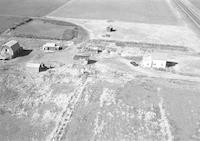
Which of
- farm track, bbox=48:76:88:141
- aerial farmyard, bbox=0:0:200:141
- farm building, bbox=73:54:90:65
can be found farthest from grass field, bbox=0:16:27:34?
farm track, bbox=48:76:88:141

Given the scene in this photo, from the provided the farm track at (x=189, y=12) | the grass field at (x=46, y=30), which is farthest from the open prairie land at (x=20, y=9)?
the farm track at (x=189, y=12)

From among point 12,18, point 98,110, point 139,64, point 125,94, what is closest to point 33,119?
point 98,110

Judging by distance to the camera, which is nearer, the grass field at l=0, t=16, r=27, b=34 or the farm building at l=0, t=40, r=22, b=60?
the farm building at l=0, t=40, r=22, b=60

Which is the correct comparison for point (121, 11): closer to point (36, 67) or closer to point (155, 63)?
point (155, 63)

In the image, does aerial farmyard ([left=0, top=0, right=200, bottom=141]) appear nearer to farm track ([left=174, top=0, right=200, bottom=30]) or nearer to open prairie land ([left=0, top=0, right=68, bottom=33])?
open prairie land ([left=0, top=0, right=68, bottom=33])

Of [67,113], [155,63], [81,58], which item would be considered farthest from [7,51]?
[155,63]
